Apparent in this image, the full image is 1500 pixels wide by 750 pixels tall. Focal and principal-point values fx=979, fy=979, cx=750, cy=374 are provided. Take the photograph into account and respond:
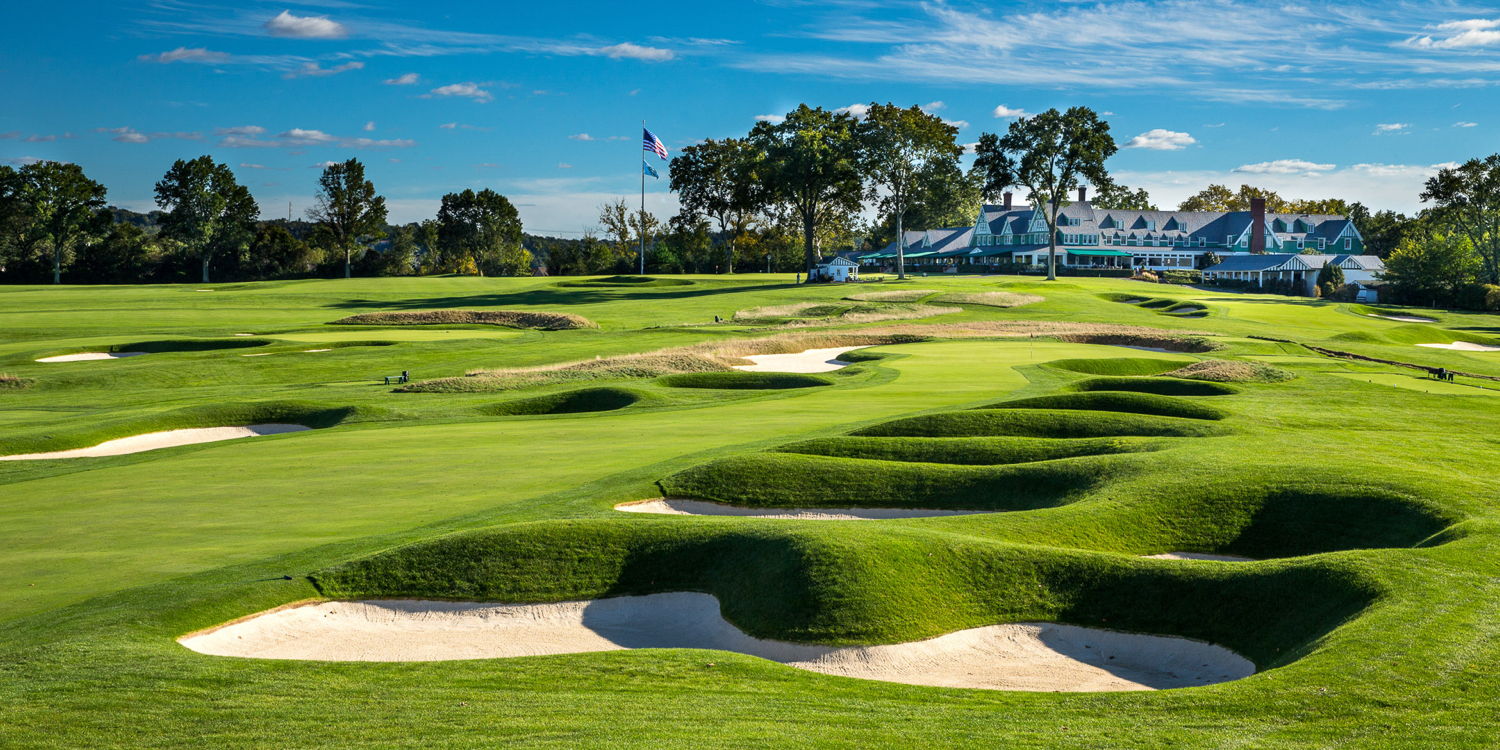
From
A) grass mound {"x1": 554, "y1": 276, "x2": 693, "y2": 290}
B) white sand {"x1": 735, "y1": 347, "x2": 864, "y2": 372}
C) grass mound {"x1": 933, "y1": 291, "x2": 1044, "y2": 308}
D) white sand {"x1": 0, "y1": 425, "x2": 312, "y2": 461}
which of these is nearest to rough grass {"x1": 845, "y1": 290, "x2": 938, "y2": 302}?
grass mound {"x1": 933, "y1": 291, "x2": 1044, "y2": 308}

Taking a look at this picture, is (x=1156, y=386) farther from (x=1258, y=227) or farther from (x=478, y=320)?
(x=1258, y=227)

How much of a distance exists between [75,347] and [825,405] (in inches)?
1269

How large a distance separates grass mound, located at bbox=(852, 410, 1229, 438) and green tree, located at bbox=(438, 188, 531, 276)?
100853mm

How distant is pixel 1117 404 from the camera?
2422 centimetres

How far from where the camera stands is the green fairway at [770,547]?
7715 mm

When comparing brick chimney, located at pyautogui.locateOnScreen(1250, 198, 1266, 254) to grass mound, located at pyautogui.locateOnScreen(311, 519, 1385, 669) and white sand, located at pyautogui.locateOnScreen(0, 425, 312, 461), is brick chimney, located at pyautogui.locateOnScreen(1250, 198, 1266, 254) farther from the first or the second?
grass mound, located at pyautogui.locateOnScreen(311, 519, 1385, 669)

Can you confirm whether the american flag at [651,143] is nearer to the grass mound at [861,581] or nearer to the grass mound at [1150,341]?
the grass mound at [1150,341]

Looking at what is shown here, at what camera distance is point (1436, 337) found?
170 feet

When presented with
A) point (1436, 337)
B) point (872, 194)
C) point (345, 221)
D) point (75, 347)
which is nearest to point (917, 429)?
point (75, 347)

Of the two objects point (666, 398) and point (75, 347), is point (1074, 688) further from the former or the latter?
point (75, 347)

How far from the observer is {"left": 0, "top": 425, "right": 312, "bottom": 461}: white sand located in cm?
2062

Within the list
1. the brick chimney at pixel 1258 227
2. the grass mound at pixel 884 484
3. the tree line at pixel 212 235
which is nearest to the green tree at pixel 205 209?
the tree line at pixel 212 235

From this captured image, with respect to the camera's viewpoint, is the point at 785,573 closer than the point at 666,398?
Yes

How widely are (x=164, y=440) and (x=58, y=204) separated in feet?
297
